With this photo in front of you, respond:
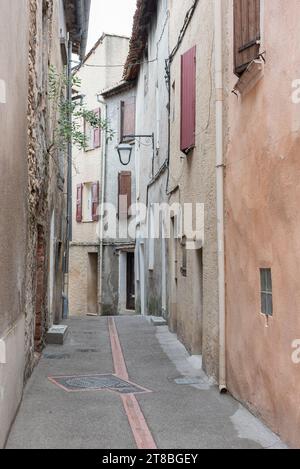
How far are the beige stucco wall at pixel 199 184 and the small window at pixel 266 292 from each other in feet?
5.99

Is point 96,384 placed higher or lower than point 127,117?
lower

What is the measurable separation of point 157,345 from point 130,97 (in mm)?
13387

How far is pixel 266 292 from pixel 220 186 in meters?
2.00

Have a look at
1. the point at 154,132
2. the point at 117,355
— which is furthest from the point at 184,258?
the point at 154,132

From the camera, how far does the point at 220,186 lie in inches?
279

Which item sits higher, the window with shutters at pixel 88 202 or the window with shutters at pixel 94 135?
the window with shutters at pixel 94 135

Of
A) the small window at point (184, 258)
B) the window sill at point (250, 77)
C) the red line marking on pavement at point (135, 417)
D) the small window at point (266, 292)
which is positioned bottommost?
the red line marking on pavement at point (135, 417)

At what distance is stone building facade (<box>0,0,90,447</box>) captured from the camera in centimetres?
493

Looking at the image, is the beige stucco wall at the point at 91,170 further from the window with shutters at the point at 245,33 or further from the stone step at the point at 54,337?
the window with shutters at the point at 245,33

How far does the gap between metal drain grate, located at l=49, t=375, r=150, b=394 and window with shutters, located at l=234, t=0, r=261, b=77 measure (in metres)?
3.99

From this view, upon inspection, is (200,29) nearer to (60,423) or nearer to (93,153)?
(60,423)

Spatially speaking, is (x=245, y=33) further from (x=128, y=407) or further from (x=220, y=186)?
(x=128, y=407)

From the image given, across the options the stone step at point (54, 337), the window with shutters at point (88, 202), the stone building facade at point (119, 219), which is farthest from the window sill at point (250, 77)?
the window with shutters at point (88, 202)

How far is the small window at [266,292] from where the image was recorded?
5383 mm
